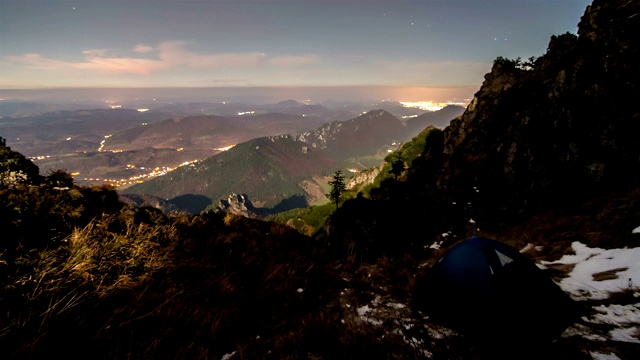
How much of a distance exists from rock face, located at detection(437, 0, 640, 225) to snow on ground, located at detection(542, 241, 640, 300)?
9.90 m

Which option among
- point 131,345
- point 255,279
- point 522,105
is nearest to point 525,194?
point 522,105

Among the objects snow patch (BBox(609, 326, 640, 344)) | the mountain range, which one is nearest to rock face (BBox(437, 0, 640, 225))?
the mountain range

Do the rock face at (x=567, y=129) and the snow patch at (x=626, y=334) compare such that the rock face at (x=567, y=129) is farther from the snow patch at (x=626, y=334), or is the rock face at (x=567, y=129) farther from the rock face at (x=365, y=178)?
the rock face at (x=365, y=178)

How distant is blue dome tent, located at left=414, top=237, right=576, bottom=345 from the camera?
482 cm

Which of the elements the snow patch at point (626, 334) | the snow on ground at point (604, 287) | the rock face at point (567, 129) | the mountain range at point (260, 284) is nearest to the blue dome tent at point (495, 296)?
the mountain range at point (260, 284)

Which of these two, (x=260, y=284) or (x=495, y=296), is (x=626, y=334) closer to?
(x=495, y=296)

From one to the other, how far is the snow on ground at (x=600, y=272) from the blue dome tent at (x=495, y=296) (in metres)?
1.23

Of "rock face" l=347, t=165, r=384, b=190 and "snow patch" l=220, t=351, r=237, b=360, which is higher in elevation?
→ "snow patch" l=220, t=351, r=237, b=360

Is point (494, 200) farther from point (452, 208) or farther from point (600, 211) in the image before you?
point (600, 211)

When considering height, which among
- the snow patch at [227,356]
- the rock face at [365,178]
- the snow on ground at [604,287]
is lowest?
the rock face at [365,178]

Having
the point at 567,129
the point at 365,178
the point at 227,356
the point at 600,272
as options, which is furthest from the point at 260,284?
the point at 365,178

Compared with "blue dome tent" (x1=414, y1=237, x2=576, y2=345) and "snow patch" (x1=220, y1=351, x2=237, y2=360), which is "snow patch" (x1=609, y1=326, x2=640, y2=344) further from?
"snow patch" (x1=220, y1=351, x2=237, y2=360)

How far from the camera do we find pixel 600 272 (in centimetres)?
630

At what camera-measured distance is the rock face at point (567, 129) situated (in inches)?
644
